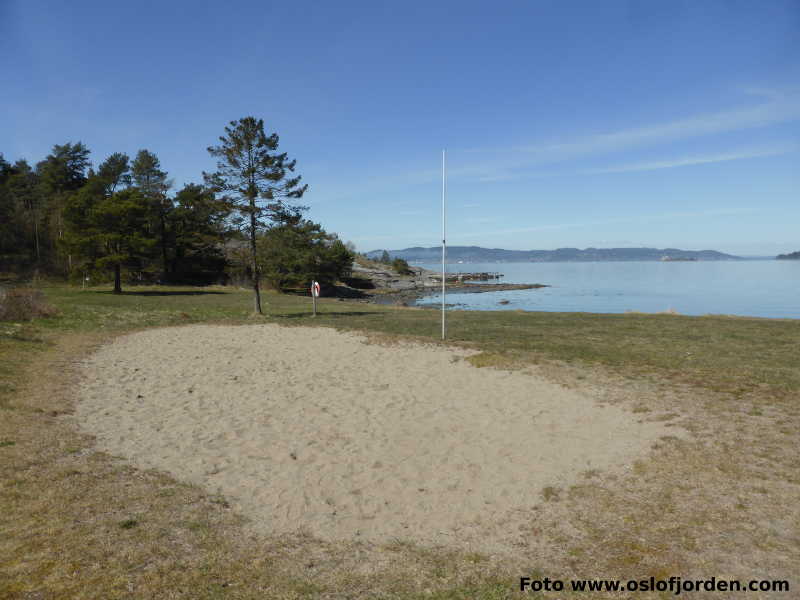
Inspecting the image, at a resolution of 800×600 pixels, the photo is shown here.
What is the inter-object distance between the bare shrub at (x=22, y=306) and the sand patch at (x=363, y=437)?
7.61 m

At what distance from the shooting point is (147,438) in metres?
6.52

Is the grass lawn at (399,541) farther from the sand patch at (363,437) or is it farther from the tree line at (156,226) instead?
the tree line at (156,226)

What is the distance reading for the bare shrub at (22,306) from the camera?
16312mm

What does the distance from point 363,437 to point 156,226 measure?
2086 inches

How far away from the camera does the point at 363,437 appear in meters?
6.74

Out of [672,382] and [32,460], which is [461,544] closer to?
[32,460]

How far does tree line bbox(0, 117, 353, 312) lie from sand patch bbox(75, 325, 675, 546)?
11.1m

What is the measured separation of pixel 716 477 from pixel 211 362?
10.3 meters

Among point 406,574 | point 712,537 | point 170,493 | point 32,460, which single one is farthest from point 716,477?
point 32,460

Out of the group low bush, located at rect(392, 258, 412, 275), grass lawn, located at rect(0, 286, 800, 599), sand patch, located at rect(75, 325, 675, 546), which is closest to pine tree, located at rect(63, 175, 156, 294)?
sand patch, located at rect(75, 325, 675, 546)

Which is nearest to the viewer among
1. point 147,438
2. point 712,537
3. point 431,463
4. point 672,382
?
point 712,537

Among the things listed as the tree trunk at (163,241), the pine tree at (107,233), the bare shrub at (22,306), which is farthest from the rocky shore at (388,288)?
the bare shrub at (22,306)

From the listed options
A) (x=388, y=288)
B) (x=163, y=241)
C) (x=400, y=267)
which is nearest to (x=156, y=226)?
(x=163, y=241)

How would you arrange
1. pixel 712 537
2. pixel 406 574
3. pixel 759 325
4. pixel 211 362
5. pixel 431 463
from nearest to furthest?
pixel 406 574 < pixel 712 537 < pixel 431 463 < pixel 211 362 < pixel 759 325
